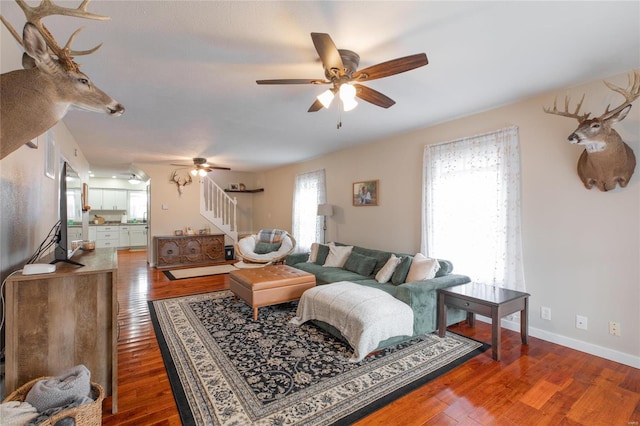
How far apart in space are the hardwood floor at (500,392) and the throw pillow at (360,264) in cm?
157

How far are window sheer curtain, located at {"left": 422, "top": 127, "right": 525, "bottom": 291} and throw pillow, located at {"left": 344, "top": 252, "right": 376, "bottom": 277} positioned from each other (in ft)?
2.53

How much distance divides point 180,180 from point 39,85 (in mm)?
6062

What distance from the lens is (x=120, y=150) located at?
5398 mm

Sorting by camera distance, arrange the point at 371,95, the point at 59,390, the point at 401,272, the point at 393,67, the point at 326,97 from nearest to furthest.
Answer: the point at 59,390 → the point at 393,67 → the point at 326,97 → the point at 371,95 → the point at 401,272

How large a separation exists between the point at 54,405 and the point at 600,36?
13.5ft

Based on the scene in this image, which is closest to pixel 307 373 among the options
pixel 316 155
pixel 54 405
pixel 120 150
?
pixel 54 405

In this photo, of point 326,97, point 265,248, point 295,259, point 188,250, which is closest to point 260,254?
point 265,248

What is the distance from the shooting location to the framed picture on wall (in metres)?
4.75

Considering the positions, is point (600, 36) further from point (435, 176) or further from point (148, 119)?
point (148, 119)

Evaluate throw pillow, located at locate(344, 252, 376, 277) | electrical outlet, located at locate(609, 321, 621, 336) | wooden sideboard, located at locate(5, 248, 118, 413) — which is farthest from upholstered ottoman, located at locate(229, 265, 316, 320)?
electrical outlet, located at locate(609, 321, 621, 336)

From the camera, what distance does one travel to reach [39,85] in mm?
1361

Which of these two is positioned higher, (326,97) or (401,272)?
(326,97)

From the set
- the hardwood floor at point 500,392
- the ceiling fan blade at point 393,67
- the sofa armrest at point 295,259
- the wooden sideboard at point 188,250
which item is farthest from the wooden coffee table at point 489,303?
the wooden sideboard at point 188,250

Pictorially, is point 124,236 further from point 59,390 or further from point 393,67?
point 393,67
